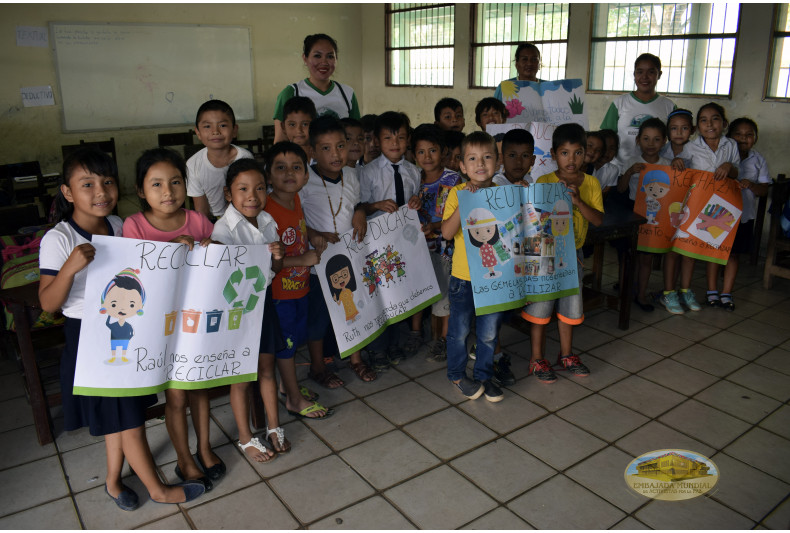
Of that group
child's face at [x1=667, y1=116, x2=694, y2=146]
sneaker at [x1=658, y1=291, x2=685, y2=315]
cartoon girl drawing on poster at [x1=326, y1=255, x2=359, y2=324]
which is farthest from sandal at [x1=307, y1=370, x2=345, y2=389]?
child's face at [x1=667, y1=116, x2=694, y2=146]

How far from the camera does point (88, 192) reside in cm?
189

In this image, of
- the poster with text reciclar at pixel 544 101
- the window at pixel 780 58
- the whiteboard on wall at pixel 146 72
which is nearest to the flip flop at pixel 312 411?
the poster with text reciclar at pixel 544 101

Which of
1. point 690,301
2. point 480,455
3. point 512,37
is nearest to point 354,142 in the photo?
point 480,455

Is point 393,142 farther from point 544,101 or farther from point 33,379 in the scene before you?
point 33,379

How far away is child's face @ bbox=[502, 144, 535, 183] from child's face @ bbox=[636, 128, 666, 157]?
4.49ft

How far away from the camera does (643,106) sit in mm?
4168

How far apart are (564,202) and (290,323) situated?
A: 1.35 meters

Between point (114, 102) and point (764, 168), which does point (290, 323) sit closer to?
point (764, 168)

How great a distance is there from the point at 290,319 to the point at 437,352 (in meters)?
1.03

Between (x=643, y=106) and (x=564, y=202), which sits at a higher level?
(x=643, y=106)

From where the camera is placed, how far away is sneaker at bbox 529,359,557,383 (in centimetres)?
295

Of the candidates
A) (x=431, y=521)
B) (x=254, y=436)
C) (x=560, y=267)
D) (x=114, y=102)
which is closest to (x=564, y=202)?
(x=560, y=267)

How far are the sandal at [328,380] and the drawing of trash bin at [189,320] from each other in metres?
1.02

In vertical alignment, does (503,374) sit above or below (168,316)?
below
